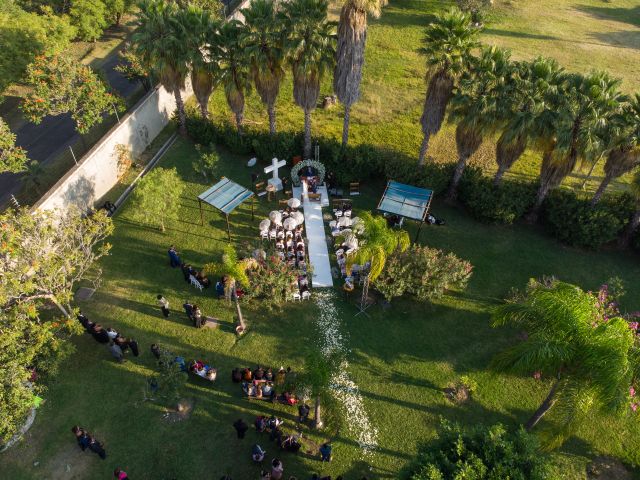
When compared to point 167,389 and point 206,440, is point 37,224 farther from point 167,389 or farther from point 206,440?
point 206,440

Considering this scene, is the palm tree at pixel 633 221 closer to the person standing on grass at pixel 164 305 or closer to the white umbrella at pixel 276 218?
the white umbrella at pixel 276 218

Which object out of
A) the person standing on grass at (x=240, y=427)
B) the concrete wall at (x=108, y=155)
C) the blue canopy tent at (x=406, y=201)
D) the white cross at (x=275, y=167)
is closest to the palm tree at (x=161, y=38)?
the concrete wall at (x=108, y=155)

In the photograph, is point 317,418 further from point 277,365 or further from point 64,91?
point 64,91

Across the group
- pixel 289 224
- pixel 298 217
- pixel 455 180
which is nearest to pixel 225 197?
pixel 289 224

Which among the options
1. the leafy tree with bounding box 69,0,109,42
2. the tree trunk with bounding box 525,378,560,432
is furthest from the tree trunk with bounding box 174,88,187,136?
the tree trunk with bounding box 525,378,560,432

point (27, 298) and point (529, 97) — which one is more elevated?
point (529, 97)

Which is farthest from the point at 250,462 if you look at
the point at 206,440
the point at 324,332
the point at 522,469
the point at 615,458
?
the point at 615,458

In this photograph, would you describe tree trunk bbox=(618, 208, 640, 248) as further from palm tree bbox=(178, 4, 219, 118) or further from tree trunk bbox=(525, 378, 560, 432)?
palm tree bbox=(178, 4, 219, 118)
